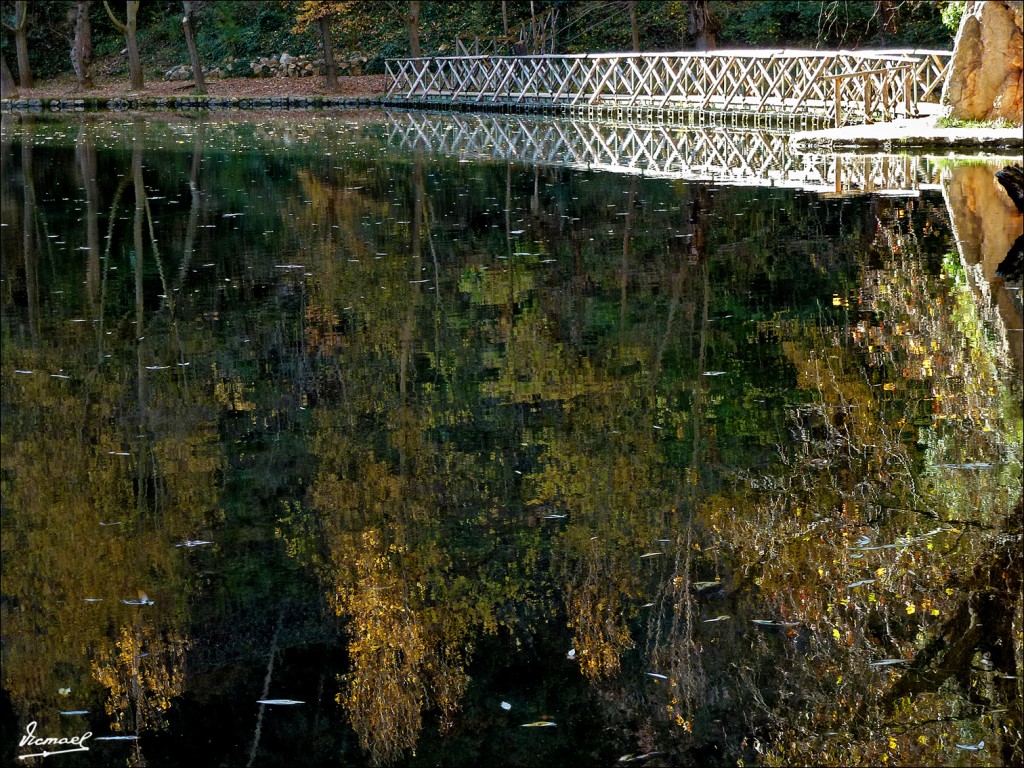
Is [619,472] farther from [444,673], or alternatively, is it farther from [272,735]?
[272,735]

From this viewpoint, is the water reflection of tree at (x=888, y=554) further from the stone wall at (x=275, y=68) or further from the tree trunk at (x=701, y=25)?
the stone wall at (x=275, y=68)

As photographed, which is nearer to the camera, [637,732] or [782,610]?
[637,732]

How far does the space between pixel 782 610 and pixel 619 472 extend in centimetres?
161

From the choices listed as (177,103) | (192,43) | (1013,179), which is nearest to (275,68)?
(192,43)

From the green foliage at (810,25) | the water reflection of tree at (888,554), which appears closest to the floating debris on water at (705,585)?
the water reflection of tree at (888,554)

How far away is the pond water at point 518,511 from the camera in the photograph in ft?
13.7

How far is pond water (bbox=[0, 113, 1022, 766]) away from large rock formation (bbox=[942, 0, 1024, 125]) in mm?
7965

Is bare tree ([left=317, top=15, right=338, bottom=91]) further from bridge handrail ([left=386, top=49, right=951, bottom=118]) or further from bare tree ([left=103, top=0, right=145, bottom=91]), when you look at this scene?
bare tree ([left=103, top=0, right=145, bottom=91])

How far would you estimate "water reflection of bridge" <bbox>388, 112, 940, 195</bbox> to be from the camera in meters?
17.0

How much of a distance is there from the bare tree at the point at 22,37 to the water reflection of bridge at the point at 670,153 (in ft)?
60.9

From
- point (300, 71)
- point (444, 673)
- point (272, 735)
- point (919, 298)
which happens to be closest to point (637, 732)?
point (444, 673)

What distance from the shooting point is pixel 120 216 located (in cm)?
1620

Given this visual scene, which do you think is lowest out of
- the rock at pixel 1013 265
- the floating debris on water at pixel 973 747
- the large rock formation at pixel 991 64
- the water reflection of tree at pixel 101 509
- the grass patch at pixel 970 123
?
the water reflection of tree at pixel 101 509

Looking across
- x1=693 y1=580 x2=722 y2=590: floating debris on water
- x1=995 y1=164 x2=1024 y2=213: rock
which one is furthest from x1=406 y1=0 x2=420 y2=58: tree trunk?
x1=693 y1=580 x2=722 y2=590: floating debris on water
